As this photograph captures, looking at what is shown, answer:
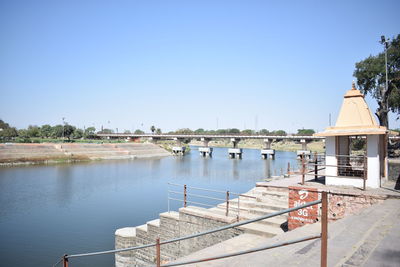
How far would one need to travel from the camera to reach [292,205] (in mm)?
9266

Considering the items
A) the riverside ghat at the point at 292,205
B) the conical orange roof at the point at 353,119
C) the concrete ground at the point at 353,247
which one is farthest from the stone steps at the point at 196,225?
the conical orange roof at the point at 353,119

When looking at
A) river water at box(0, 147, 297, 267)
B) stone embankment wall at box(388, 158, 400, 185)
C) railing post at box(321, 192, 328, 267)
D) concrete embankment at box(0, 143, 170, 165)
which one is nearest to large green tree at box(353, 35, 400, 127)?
stone embankment wall at box(388, 158, 400, 185)

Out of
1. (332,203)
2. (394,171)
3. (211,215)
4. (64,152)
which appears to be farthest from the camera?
(64,152)

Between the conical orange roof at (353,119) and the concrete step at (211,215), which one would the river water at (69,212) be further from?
the conical orange roof at (353,119)

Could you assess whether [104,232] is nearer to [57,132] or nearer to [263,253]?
[263,253]

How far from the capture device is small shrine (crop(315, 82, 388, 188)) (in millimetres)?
9984

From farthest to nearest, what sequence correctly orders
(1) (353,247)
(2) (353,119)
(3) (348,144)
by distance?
(3) (348,144)
(2) (353,119)
(1) (353,247)

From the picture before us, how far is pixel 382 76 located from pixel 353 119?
24364 millimetres

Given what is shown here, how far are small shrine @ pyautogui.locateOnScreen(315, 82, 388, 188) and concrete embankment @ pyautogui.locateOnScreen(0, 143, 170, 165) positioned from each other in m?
51.9

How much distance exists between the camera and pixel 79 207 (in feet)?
73.4

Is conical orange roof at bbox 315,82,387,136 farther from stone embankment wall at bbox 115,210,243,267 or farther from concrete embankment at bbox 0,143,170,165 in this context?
concrete embankment at bbox 0,143,170,165

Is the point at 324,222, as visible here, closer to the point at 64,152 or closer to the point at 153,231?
the point at 153,231

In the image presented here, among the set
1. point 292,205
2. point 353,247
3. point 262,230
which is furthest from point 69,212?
point 353,247

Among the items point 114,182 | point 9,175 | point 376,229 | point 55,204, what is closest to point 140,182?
point 114,182
